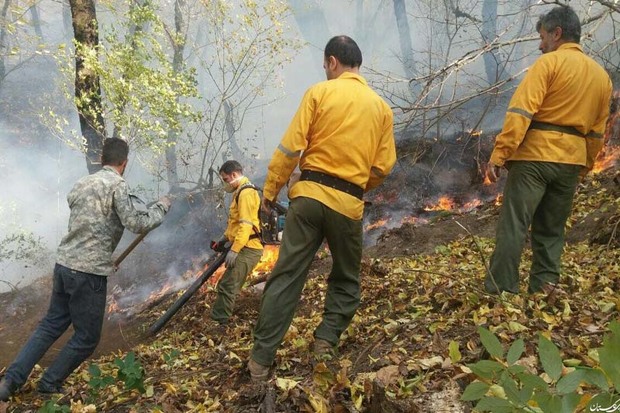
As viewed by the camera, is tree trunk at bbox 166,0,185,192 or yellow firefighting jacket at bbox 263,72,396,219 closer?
yellow firefighting jacket at bbox 263,72,396,219

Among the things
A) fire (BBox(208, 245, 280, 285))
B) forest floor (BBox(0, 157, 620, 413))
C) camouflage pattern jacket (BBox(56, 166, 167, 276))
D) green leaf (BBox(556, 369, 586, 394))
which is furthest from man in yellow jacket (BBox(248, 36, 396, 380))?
fire (BBox(208, 245, 280, 285))

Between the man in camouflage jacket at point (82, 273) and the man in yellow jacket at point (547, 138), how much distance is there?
3009 mm

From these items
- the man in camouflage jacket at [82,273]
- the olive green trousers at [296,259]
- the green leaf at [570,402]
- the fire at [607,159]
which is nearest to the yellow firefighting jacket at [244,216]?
the man in camouflage jacket at [82,273]

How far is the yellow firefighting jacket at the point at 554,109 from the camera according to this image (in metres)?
3.66

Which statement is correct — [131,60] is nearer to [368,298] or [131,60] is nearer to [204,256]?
[204,256]

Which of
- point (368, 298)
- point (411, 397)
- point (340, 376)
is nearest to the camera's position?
point (411, 397)

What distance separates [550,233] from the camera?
4035 millimetres

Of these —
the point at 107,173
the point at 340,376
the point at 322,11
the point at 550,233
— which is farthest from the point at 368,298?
the point at 322,11

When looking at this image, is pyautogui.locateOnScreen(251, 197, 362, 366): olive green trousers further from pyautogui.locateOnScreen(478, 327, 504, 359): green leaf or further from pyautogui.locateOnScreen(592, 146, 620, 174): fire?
pyautogui.locateOnScreen(592, 146, 620, 174): fire

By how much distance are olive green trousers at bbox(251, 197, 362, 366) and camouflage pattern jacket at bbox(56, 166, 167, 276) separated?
1526mm

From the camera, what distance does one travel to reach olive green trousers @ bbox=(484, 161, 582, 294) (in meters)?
3.77

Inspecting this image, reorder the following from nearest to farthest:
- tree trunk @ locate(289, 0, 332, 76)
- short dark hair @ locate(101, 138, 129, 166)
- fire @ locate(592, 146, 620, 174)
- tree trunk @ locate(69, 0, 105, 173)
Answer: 1. short dark hair @ locate(101, 138, 129, 166)
2. tree trunk @ locate(69, 0, 105, 173)
3. fire @ locate(592, 146, 620, 174)
4. tree trunk @ locate(289, 0, 332, 76)

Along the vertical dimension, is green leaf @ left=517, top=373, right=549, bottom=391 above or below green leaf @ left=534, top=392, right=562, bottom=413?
above

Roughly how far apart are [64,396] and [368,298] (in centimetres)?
294
